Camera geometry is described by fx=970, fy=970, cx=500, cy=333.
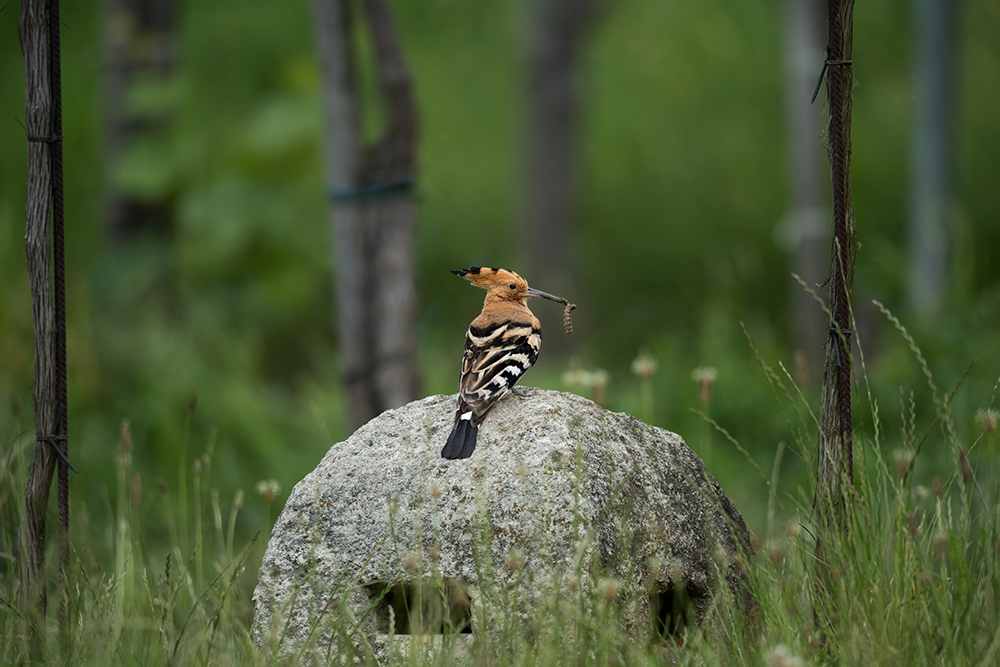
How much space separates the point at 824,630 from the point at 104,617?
5.71 ft

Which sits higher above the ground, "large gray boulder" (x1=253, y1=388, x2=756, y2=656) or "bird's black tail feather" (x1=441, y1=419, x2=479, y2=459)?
"bird's black tail feather" (x1=441, y1=419, x2=479, y2=459)

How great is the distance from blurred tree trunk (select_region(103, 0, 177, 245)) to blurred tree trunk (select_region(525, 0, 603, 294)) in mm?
3720

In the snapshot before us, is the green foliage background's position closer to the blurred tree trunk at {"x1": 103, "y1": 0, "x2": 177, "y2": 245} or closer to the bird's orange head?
the blurred tree trunk at {"x1": 103, "y1": 0, "x2": 177, "y2": 245}

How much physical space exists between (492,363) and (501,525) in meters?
0.45

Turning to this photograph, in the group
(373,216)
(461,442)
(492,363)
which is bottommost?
(461,442)

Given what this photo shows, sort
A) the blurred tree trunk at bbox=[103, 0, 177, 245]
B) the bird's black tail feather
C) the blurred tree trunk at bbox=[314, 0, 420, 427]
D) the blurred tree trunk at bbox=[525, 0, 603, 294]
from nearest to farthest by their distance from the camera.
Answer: the bird's black tail feather → the blurred tree trunk at bbox=[314, 0, 420, 427] → the blurred tree trunk at bbox=[103, 0, 177, 245] → the blurred tree trunk at bbox=[525, 0, 603, 294]

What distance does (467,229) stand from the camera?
45.7 feet

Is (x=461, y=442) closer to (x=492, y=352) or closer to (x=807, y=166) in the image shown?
(x=492, y=352)

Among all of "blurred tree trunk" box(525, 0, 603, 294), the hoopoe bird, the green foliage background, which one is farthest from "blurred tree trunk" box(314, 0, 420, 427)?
"blurred tree trunk" box(525, 0, 603, 294)

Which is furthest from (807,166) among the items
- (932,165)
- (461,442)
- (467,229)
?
(467,229)

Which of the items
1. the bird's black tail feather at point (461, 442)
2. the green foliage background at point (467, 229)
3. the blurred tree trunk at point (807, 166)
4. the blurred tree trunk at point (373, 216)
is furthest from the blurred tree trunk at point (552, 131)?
the bird's black tail feather at point (461, 442)

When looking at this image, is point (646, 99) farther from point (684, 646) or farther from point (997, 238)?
point (684, 646)

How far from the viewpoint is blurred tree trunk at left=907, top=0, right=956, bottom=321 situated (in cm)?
659

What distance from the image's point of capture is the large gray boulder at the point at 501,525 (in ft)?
7.13
